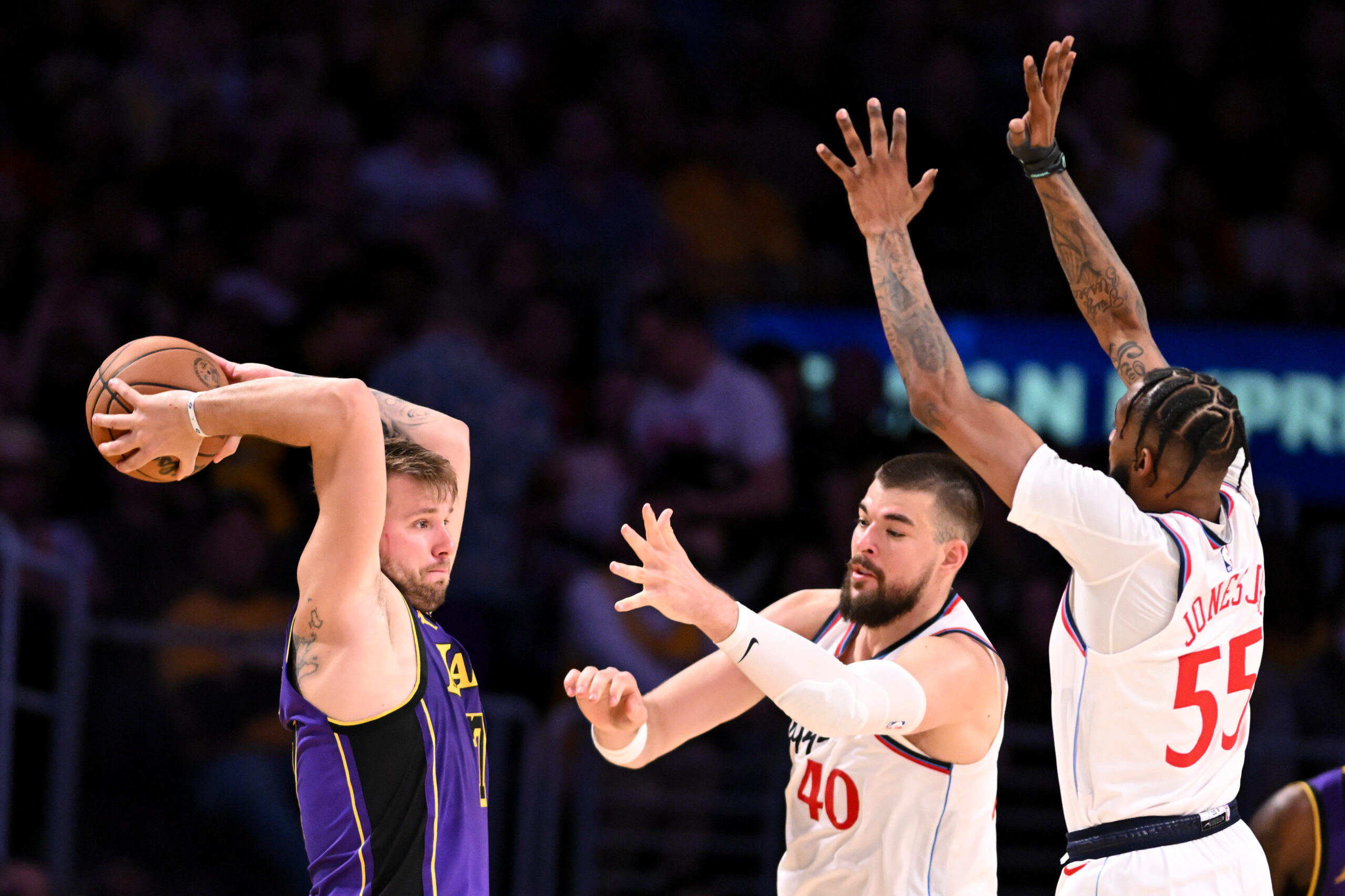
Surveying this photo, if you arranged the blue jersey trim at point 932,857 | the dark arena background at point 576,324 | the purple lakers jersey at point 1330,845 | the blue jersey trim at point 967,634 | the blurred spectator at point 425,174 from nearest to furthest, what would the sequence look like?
the blue jersey trim at point 932,857, the blue jersey trim at point 967,634, the purple lakers jersey at point 1330,845, the dark arena background at point 576,324, the blurred spectator at point 425,174

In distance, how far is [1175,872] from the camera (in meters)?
4.57

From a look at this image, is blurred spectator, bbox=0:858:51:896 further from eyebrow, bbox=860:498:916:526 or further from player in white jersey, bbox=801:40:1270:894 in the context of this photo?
player in white jersey, bbox=801:40:1270:894

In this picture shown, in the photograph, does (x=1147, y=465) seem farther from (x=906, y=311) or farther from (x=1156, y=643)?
(x=906, y=311)

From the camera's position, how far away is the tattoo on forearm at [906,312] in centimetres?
477

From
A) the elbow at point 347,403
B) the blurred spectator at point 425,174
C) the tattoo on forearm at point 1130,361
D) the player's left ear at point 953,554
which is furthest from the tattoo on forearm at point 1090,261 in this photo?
the blurred spectator at point 425,174

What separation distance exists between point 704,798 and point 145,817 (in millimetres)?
2937

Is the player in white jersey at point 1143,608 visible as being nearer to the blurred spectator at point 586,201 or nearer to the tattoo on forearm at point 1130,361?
the tattoo on forearm at point 1130,361

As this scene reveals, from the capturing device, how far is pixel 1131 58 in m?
13.0

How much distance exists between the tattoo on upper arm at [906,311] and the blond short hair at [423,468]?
1.39 m

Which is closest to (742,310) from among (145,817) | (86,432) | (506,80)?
(506,80)

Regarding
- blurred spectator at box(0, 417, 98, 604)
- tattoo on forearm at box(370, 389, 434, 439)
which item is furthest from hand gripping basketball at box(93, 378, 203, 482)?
blurred spectator at box(0, 417, 98, 604)

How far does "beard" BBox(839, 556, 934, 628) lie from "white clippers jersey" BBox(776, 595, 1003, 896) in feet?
0.38

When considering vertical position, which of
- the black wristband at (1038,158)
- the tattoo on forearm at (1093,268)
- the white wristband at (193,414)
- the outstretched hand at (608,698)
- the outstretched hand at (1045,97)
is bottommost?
the outstretched hand at (608,698)

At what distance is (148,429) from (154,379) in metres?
0.30
